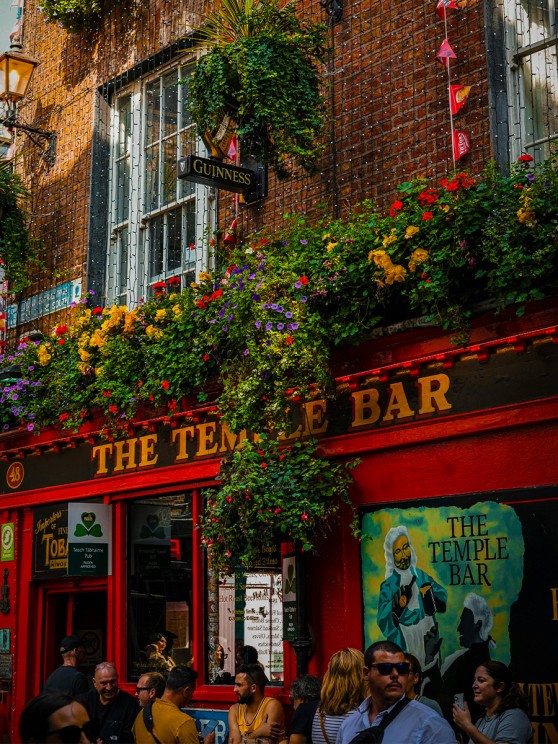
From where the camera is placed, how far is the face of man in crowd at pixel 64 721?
13.5ft

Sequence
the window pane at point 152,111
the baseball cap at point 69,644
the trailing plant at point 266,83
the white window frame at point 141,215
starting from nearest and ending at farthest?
the baseball cap at point 69,644 < the trailing plant at point 266,83 < the white window frame at point 141,215 < the window pane at point 152,111

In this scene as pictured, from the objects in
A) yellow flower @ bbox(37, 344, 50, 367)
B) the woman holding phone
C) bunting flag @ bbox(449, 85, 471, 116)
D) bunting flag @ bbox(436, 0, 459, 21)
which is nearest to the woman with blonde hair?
the woman holding phone

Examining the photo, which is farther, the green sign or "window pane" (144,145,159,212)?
the green sign

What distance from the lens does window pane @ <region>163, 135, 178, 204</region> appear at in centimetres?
1342

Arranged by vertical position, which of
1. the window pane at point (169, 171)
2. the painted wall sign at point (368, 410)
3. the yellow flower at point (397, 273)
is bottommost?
the painted wall sign at point (368, 410)

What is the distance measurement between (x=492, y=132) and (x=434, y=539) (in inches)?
141

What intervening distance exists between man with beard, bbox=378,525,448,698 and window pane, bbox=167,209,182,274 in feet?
16.8

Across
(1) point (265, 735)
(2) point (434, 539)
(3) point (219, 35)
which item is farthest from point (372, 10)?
(1) point (265, 735)

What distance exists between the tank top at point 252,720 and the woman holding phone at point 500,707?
6.30ft

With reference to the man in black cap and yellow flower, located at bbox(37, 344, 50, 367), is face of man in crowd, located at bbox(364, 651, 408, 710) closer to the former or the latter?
the man in black cap

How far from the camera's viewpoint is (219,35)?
37.4 ft

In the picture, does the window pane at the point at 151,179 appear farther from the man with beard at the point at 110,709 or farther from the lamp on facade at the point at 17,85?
the man with beard at the point at 110,709

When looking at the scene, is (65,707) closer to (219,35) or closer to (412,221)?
(412,221)

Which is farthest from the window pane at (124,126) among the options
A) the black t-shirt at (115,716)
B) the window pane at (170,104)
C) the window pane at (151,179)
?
the black t-shirt at (115,716)
